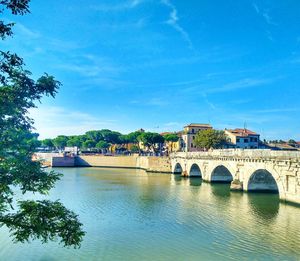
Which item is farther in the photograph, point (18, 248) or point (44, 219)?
point (18, 248)

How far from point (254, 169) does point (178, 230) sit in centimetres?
2395

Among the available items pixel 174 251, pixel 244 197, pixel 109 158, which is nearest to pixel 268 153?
pixel 244 197

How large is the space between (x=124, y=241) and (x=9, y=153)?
15.4 m

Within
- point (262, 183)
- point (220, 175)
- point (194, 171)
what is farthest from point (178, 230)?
point (194, 171)

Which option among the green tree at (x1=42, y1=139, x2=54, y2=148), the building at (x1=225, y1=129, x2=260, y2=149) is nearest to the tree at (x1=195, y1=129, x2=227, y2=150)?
the building at (x1=225, y1=129, x2=260, y2=149)

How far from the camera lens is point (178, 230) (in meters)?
28.4

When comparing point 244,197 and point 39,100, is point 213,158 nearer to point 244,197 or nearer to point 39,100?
point 244,197

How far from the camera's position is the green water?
22000mm

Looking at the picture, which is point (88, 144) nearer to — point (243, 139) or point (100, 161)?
point (100, 161)

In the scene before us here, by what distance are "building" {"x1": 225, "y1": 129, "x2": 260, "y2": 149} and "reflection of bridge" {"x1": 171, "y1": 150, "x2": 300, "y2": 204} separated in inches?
1678

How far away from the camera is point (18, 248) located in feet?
74.9

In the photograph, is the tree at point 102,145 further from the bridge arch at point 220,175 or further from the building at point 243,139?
the bridge arch at point 220,175

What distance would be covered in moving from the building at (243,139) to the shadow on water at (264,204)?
72.5 m

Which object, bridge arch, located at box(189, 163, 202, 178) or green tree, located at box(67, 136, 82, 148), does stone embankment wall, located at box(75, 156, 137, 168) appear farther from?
bridge arch, located at box(189, 163, 202, 178)
